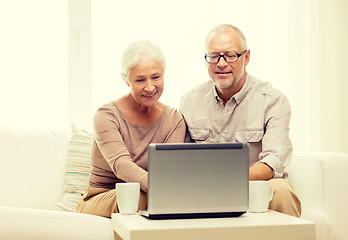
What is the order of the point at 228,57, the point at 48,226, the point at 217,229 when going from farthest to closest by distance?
1. the point at 228,57
2. the point at 48,226
3. the point at 217,229

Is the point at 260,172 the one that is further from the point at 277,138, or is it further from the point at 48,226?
the point at 48,226

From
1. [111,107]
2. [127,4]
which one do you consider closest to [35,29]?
[127,4]

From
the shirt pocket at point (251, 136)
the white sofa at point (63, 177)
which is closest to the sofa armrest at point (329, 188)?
the white sofa at point (63, 177)

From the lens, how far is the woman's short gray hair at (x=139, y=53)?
2.06m

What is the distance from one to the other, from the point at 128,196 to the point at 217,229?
35 cm

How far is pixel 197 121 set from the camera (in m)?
2.38

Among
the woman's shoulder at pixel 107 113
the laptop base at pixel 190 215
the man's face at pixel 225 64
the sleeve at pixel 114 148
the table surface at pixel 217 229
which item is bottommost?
the table surface at pixel 217 229

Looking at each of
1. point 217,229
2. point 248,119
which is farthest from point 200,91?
point 217,229

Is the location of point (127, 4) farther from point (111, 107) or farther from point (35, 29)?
point (111, 107)

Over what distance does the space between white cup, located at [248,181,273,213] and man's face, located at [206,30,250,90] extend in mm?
845

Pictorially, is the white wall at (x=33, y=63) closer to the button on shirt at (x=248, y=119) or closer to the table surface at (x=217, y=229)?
the button on shirt at (x=248, y=119)

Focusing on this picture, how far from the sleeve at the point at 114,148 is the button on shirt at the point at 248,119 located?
454mm

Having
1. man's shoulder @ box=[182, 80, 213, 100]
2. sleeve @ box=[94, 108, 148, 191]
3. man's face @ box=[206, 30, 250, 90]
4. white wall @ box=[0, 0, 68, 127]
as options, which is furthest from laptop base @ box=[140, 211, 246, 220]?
white wall @ box=[0, 0, 68, 127]

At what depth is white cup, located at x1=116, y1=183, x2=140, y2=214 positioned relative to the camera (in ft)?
4.94
